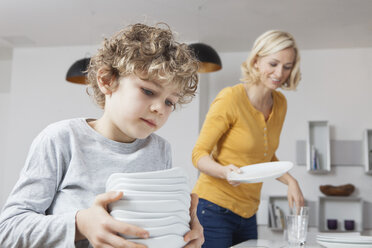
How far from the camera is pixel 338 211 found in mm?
4887

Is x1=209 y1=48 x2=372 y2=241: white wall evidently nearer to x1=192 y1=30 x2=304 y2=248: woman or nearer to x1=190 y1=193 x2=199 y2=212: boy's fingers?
x1=192 y1=30 x2=304 y2=248: woman

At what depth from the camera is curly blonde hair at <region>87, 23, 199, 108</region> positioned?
2.79ft

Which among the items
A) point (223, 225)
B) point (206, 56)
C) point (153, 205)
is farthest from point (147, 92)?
point (206, 56)

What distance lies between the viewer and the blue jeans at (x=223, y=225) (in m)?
1.66

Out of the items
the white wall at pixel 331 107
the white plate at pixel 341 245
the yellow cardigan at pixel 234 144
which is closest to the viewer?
the white plate at pixel 341 245

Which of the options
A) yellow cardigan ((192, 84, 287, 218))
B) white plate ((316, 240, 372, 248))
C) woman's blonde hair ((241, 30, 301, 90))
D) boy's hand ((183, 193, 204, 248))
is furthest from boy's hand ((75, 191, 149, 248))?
woman's blonde hair ((241, 30, 301, 90))

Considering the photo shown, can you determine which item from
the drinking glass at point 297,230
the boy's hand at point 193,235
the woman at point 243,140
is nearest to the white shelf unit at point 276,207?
the woman at point 243,140

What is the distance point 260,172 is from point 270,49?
0.68m

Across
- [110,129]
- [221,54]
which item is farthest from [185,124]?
[110,129]

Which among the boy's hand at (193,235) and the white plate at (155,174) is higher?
the white plate at (155,174)

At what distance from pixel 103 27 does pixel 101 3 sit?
0.70 m

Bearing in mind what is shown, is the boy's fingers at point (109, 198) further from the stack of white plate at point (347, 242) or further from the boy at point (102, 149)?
the stack of white plate at point (347, 242)

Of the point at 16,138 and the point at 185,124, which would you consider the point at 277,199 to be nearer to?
the point at 185,124

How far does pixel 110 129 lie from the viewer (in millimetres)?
925
